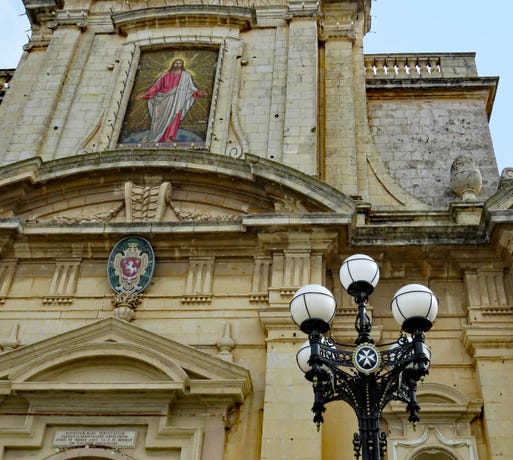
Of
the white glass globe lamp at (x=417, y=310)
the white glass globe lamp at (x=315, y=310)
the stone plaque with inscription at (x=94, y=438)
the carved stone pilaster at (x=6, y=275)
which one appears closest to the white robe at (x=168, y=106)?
the carved stone pilaster at (x=6, y=275)

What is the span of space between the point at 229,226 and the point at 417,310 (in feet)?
15.9

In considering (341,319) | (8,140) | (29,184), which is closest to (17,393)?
(29,184)

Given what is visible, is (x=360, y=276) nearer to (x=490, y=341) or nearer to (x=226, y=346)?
(x=226, y=346)

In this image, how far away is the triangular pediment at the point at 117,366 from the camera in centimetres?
932

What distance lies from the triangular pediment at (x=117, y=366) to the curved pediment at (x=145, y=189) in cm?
205

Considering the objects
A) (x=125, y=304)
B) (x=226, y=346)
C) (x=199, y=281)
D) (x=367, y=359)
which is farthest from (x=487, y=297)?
(x=125, y=304)

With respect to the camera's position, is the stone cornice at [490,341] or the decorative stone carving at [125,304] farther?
the decorative stone carving at [125,304]

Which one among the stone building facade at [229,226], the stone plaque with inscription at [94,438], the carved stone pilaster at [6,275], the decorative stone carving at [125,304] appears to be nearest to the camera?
the stone plaque with inscription at [94,438]

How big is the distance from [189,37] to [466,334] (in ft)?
25.5

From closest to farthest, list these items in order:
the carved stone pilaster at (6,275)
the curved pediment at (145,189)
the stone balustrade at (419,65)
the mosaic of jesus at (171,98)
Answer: the carved stone pilaster at (6,275), the curved pediment at (145,189), the mosaic of jesus at (171,98), the stone balustrade at (419,65)

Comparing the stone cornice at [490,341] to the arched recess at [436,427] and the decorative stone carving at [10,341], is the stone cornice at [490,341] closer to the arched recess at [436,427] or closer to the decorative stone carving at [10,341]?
the arched recess at [436,427]

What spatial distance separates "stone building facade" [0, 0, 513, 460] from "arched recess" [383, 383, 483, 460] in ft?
0.06

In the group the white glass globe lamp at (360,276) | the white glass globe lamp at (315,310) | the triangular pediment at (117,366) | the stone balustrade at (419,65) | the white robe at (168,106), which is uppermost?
the stone balustrade at (419,65)

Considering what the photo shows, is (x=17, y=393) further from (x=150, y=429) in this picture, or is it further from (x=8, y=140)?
(x=8, y=140)
